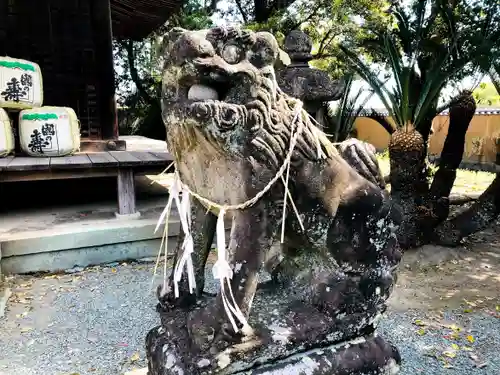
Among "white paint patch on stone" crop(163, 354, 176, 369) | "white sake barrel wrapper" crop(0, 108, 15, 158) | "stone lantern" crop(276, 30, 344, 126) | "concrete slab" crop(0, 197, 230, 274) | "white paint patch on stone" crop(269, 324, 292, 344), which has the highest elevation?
"stone lantern" crop(276, 30, 344, 126)

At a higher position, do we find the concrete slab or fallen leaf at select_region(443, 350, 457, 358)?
the concrete slab

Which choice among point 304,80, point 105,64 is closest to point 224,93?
point 304,80

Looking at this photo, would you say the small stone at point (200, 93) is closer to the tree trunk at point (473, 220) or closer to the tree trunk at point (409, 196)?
the tree trunk at point (409, 196)

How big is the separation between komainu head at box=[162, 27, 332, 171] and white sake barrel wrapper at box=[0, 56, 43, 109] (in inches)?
171

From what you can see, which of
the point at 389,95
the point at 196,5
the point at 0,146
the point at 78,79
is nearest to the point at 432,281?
the point at 389,95

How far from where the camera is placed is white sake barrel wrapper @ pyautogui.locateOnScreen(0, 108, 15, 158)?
4.96m

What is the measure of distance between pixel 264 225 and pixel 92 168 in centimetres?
364

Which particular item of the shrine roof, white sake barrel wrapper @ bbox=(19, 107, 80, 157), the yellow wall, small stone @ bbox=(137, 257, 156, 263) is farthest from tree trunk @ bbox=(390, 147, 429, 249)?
the yellow wall

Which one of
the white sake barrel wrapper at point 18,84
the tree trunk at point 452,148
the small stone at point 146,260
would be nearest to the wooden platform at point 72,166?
the white sake barrel wrapper at point 18,84

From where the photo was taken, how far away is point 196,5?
13.8m

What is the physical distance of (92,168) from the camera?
4.91 m

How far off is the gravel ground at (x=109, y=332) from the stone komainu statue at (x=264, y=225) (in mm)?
1120

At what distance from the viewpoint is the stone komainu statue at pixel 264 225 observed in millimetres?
1576

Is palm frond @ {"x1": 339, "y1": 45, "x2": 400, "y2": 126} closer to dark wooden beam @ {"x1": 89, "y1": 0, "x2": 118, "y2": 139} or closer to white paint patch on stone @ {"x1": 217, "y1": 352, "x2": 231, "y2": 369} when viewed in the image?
dark wooden beam @ {"x1": 89, "y1": 0, "x2": 118, "y2": 139}
